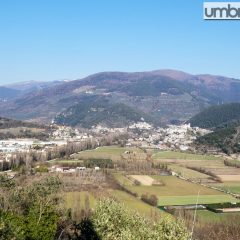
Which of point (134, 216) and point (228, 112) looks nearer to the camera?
point (134, 216)

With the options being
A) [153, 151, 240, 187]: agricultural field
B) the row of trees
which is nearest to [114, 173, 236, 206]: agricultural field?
[153, 151, 240, 187]: agricultural field

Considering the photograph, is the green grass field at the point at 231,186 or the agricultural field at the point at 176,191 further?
the green grass field at the point at 231,186

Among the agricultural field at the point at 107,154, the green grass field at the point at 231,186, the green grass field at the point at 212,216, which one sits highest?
the green grass field at the point at 212,216

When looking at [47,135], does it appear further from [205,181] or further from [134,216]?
[134,216]

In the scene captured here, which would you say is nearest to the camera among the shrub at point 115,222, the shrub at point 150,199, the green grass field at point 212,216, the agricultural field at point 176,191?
the shrub at point 115,222

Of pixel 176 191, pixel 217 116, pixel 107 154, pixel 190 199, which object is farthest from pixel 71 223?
pixel 217 116

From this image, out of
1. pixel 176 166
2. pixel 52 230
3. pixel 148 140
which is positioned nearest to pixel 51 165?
pixel 176 166

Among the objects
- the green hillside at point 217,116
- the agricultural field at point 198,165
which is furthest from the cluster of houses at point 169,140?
the green hillside at point 217,116

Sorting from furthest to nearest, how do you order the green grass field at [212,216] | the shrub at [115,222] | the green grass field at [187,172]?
the green grass field at [187,172] < the green grass field at [212,216] < the shrub at [115,222]

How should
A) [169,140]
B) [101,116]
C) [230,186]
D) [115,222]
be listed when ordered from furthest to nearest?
[101,116]
[169,140]
[230,186]
[115,222]

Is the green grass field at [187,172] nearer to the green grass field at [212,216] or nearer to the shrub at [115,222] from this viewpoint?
the green grass field at [212,216]

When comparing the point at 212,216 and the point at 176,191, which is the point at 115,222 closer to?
the point at 212,216
